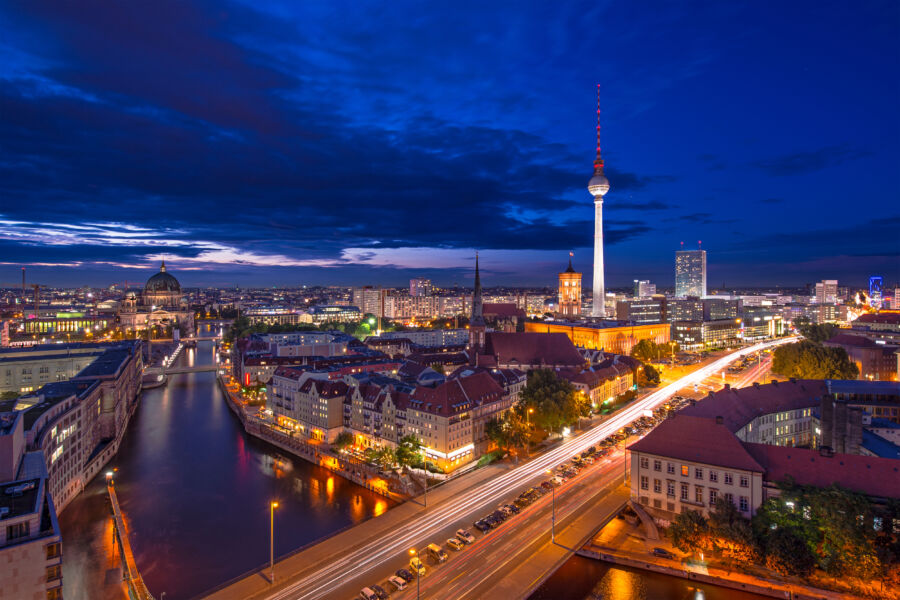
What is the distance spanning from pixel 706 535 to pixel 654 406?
25055 millimetres

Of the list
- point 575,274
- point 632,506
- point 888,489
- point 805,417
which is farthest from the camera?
point 575,274

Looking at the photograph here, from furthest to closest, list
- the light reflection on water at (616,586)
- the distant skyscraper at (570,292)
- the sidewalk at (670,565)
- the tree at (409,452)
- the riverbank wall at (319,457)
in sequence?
the distant skyscraper at (570,292), the tree at (409,452), the riverbank wall at (319,457), the light reflection on water at (616,586), the sidewalk at (670,565)

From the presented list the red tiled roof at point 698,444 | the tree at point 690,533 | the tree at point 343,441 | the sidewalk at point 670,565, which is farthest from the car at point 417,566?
the tree at point 343,441

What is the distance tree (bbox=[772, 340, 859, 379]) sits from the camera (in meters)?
49.3

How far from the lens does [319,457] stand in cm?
3644

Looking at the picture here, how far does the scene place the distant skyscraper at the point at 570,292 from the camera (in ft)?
374

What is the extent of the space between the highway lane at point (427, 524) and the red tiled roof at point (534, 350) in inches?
651

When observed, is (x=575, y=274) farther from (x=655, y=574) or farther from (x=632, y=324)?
(x=655, y=574)

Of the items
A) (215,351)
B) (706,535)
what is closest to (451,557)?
(706,535)

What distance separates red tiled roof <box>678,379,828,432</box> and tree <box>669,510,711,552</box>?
5.75 meters

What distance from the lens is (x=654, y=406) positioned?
45062mm

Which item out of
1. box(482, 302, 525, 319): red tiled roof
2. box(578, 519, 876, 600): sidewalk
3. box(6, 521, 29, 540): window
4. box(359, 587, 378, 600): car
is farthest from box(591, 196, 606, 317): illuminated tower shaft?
box(6, 521, 29, 540): window

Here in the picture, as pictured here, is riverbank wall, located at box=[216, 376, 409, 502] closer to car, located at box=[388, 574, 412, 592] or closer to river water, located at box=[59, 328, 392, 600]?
river water, located at box=[59, 328, 392, 600]

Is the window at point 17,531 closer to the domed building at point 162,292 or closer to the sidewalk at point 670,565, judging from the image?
the sidewalk at point 670,565
